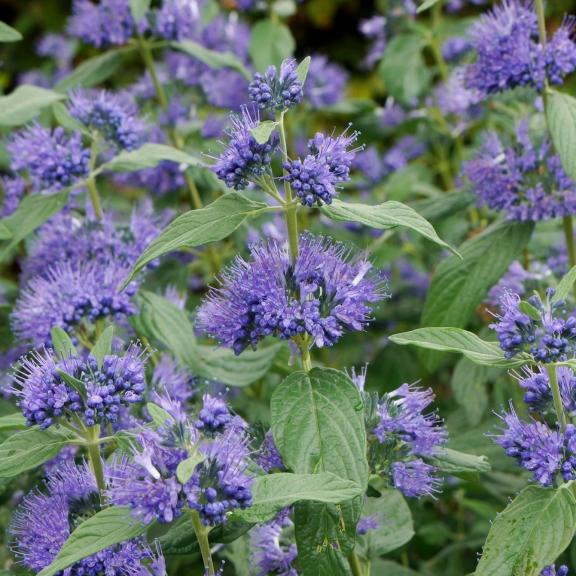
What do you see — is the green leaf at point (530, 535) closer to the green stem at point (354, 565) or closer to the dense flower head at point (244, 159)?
the green stem at point (354, 565)

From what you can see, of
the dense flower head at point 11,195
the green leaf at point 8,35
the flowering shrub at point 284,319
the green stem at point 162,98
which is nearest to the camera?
the flowering shrub at point 284,319

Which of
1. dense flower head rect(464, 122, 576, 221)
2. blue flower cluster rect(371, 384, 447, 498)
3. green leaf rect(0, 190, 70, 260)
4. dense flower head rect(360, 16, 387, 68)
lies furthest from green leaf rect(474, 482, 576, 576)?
dense flower head rect(360, 16, 387, 68)

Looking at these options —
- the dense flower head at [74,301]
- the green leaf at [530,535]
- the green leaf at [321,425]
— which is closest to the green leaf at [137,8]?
the dense flower head at [74,301]

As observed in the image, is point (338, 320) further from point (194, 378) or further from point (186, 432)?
point (194, 378)

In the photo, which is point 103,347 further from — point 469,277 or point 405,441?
point 469,277

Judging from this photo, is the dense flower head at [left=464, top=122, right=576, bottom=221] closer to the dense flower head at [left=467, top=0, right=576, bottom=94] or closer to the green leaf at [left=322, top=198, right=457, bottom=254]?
the dense flower head at [left=467, top=0, right=576, bottom=94]

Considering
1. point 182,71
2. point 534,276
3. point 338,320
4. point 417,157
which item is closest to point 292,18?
point 417,157
